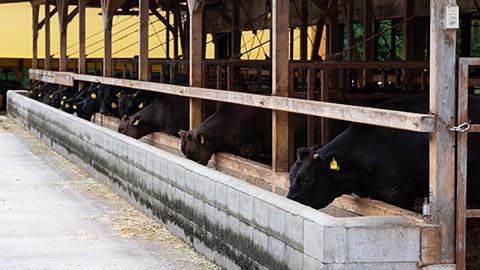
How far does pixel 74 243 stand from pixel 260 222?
2.72 m

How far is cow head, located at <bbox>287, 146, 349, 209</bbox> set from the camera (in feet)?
26.8

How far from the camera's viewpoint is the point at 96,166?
1415 centimetres

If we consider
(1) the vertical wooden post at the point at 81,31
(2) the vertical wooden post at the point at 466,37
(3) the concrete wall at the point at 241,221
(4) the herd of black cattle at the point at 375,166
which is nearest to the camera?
(3) the concrete wall at the point at 241,221

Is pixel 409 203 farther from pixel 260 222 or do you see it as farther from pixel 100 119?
pixel 100 119

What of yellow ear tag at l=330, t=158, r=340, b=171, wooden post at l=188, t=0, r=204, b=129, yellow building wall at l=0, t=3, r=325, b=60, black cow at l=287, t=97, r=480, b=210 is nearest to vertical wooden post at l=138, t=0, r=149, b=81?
wooden post at l=188, t=0, r=204, b=129

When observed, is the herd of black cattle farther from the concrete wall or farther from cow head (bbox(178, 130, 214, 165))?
cow head (bbox(178, 130, 214, 165))

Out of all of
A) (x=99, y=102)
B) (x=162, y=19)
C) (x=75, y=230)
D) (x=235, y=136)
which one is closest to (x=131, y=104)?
(x=99, y=102)

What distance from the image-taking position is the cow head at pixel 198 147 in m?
11.9

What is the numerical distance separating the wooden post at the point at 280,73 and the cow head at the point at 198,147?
2743mm

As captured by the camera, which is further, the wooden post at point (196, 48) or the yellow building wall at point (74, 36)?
the yellow building wall at point (74, 36)

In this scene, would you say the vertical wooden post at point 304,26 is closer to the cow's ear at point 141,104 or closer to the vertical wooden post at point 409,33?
the vertical wooden post at point 409,33

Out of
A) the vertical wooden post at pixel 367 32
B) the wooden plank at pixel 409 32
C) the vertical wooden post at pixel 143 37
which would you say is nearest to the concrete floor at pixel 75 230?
the vertical wooden post at pixel 143 37

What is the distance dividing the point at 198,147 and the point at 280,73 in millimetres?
3058

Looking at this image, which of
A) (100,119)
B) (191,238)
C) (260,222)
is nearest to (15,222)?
(191,238)
